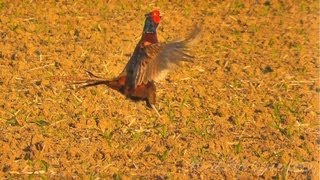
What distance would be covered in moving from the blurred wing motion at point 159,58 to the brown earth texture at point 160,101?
30.5 inches

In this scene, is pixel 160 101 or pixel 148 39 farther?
pixel 160 101

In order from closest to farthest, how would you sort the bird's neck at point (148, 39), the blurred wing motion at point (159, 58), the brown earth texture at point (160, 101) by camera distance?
the blurred wing motion at point (159, 58)
the bird's neck at point (148, 39)
the brown earth texture at point (160, 101)

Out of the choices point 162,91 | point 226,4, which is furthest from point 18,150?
point 226,4

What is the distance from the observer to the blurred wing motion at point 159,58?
5.41m

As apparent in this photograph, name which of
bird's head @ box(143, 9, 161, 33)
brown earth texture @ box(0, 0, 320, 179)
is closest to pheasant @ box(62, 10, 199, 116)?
bird's head @ box(143, 9, 161, 33)

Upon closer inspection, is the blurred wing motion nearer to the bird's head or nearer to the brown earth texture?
the bird's head

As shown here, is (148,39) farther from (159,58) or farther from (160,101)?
(160,101)

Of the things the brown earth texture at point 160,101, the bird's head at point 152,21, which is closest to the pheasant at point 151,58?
the bird's head at point 152,21

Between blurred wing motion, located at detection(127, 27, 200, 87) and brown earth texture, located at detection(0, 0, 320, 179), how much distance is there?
78 cm

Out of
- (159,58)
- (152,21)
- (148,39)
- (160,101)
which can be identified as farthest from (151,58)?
(160,101)

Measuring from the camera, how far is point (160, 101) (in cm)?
805

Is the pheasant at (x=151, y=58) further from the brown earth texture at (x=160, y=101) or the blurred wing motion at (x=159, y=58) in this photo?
the brown earth texture at (x=160, y=101)

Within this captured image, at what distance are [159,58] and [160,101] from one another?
2.61 m

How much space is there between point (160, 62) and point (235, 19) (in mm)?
6907
